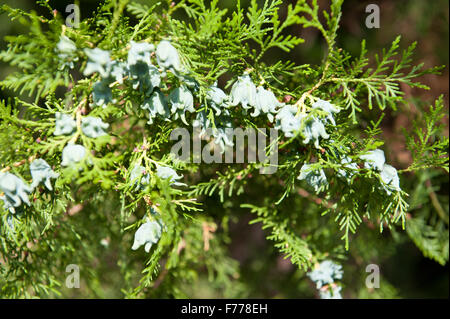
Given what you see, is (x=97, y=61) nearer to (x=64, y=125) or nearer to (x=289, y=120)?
(x=64, y=125)

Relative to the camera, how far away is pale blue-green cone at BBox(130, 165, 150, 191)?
1.67 feet

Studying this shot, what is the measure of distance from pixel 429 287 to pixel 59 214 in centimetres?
134

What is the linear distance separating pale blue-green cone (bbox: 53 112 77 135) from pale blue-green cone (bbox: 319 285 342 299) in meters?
0.60

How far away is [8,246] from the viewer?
631 millimetres

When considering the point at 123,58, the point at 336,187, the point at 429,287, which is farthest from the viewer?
the point at 429,287

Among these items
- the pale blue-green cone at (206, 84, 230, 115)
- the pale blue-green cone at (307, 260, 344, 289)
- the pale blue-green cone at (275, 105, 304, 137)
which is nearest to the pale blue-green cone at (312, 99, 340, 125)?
the pale blue-green cone at (275, 105, 304, 137)

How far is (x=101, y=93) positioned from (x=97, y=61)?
0.05 metres

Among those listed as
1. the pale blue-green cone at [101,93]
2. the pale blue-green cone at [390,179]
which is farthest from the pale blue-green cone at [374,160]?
the pale blue-green cone at [101,93]

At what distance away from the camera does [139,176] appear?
51cm

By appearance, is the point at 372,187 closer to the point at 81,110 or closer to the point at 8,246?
the point at 81,110

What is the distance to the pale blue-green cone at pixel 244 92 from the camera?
0.50 metres

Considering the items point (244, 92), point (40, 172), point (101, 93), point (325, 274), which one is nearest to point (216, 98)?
point (244, 92)

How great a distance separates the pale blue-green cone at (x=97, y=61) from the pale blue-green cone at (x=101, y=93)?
25 mm
